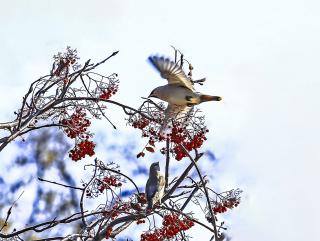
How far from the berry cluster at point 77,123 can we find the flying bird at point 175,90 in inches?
31.6

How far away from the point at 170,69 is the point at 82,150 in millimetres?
1209

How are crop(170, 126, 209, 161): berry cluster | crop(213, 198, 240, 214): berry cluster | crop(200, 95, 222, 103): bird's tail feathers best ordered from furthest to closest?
1. crop(200, 95, 222, 103): bird's tail feathers
2. crop(213, 198, 240, 214): berry cluster
3. crop(170, 126, 209, 161): berry cluster

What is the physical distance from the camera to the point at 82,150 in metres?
6.79

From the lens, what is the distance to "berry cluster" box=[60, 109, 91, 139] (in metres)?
6.76

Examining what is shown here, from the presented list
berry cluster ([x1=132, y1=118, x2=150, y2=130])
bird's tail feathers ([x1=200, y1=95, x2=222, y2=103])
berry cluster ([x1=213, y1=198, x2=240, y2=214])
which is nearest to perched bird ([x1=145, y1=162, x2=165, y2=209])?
berry cluster ([x1=213, y1=198, x2=240, y2=214])

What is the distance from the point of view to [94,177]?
665 centimetres

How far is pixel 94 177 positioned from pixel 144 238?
74cm

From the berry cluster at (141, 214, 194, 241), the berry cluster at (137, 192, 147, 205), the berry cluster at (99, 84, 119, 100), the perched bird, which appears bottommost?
the berry cluster at (141, 214, 194, 241)

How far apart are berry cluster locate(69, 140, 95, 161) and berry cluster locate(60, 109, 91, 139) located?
4.1 inches

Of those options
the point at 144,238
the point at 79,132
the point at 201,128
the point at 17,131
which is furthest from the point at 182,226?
the point at 17,131

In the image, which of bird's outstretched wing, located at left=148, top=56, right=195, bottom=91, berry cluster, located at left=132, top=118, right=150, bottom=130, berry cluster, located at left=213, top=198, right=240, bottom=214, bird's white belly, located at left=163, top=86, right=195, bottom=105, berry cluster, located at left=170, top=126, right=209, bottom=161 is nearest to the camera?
berry cluster, located at left=170, top=126, right=209, bottom=161

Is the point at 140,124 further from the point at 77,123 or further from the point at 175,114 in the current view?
the point at 77,123

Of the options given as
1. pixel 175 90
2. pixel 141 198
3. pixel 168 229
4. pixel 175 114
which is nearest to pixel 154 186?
pixel 141 198

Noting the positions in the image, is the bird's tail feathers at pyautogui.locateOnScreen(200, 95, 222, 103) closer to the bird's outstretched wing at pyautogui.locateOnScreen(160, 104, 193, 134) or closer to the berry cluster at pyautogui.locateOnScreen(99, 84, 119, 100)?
the bird's outstretched wing at pyautogui.locateOnScreen(160, 104, 193, 134)
